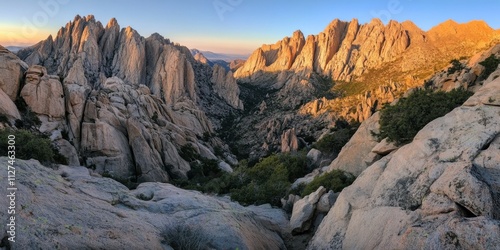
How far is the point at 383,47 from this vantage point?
165875mm

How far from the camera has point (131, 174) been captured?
Result: 3872cm

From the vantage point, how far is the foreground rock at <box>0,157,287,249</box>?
8.41 metres

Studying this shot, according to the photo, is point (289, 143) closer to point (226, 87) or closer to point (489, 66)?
point (489, 66)

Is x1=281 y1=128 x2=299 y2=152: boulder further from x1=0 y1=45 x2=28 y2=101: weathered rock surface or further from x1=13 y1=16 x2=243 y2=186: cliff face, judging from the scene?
x1=0 y1=45 x2=28 y2=101: weathered rock surface

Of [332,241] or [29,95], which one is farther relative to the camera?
[29,95]

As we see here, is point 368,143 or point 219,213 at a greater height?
point 368,143

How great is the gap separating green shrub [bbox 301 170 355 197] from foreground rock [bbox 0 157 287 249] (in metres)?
5.94

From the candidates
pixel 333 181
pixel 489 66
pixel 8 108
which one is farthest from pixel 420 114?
pixel 8 108

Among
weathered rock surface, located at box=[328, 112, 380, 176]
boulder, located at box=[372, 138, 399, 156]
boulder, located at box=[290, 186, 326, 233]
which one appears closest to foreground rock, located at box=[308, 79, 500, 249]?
boulder, located at box=[290, 186, 326, 233]

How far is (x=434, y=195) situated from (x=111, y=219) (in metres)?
10.5

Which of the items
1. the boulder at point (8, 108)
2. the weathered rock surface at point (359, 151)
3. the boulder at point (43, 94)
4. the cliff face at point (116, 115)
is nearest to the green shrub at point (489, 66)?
the weathered rock surface at point (359, 151)

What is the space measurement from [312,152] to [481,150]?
93.1ft

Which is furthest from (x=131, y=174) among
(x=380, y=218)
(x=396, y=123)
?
(x=380, y=218)

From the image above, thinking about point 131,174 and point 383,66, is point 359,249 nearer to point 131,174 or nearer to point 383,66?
point 131,174
